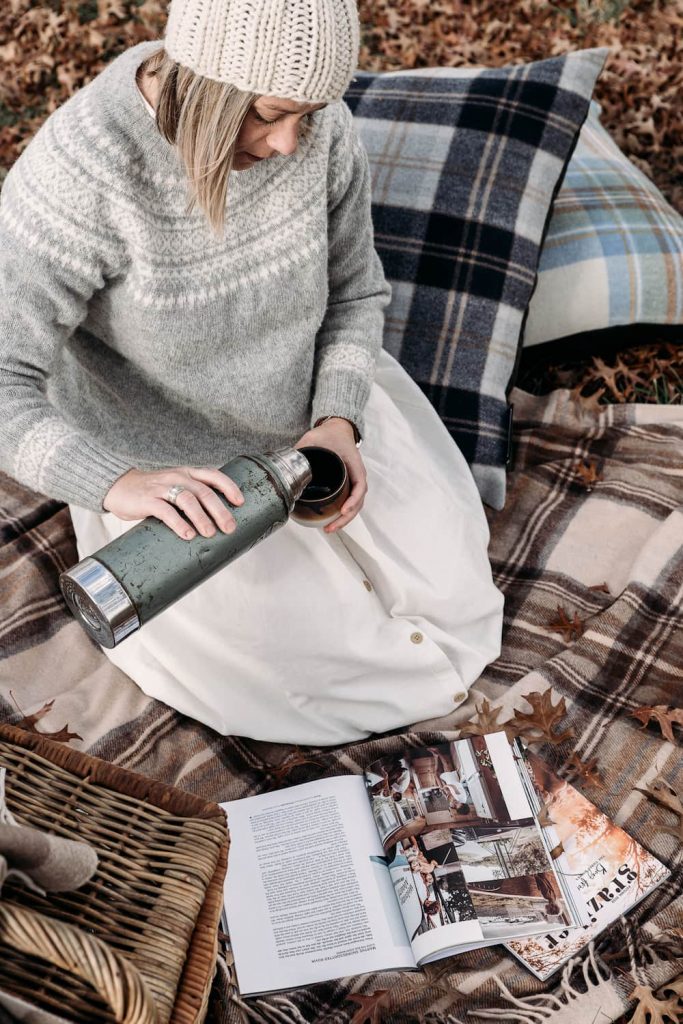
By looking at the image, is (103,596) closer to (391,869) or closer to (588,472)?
(391,869)

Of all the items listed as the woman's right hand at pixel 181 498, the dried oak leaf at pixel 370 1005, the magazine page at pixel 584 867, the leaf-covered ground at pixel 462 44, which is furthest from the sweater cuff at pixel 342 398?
the leaf-covered ground at pixel 462 44

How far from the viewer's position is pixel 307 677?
65.4 inches

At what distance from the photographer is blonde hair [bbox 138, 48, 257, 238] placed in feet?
4.02

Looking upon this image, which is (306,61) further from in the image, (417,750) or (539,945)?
(539,945)

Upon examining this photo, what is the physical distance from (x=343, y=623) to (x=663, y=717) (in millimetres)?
602

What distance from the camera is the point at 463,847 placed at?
62.3 inches

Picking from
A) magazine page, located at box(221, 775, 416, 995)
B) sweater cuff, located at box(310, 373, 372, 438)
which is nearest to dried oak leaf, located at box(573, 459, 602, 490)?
sweater cuff, located at box(310, 373, 372, 438)

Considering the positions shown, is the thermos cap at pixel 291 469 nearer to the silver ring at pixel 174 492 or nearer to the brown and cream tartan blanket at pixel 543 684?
the silver ring at pixel 174 492

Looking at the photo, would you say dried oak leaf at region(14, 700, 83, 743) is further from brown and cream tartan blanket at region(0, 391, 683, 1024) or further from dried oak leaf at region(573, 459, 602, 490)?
dried oak leaf at region(573, 459, 602, 490)

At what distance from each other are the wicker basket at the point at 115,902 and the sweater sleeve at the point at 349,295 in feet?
2.33

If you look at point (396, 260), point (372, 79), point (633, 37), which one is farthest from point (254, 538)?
point (633, 37)

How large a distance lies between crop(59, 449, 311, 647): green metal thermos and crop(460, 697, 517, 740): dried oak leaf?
619mm

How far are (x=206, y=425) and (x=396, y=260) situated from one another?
0.73m

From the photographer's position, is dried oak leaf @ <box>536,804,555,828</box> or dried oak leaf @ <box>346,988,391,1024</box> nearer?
dried oak leaf @ <box>346,988,391,1024</box>
